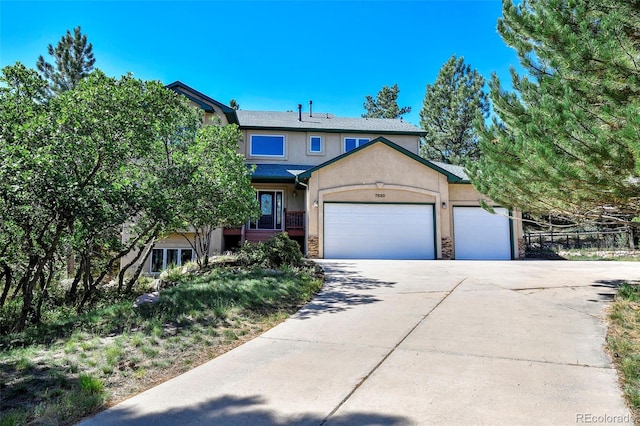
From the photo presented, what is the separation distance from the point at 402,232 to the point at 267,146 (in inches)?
319

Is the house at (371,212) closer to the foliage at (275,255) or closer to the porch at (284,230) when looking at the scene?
the porch at (284,230)

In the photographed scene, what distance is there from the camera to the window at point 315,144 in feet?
65.9

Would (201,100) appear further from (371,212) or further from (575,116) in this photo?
(575,116)

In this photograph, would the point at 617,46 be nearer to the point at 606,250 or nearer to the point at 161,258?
the point at 161,258

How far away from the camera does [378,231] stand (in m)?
17.0

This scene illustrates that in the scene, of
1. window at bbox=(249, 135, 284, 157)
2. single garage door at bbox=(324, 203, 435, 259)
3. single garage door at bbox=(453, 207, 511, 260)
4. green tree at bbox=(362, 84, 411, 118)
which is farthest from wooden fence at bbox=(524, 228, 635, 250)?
green tree at bbox=(362, 84, 411, 118)

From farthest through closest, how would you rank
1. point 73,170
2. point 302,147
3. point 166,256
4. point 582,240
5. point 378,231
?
point 582,240 < point 302,147 < point 378,231 < point 166,256 < point 73,170

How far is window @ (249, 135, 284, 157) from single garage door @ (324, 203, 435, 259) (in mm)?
4765

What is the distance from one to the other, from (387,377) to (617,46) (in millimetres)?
5297

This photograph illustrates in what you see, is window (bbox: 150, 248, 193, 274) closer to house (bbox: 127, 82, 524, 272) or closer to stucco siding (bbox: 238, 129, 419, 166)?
house (bbox: 127, 82, 524, 272)

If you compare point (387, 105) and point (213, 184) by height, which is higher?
point (387, 105)

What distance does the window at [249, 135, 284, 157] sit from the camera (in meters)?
19.6

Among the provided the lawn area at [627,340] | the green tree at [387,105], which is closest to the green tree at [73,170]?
the lawn area at [627,340]

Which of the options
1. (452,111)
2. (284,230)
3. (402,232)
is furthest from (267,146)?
(452,111)
